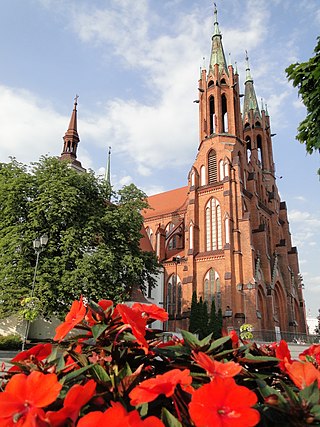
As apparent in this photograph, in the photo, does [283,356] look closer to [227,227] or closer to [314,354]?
[314,354]

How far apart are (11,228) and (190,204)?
2003cm

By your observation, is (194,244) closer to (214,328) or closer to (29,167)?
(214,328)

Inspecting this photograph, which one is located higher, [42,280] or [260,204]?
[260,204]

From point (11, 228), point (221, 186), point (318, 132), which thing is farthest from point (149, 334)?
point (221, 186)

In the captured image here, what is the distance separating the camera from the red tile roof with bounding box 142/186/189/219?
144 ft

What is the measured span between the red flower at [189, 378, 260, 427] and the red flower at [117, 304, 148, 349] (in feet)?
1.40

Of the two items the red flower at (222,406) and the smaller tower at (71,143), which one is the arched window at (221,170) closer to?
the smaller tower at (71,143)

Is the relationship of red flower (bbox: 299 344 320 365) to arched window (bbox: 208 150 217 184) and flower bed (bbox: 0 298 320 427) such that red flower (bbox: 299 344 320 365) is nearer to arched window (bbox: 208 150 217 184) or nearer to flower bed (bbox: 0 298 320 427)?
flower bed (bbox: 0 298 320 427)

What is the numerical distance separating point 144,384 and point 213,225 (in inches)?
1314

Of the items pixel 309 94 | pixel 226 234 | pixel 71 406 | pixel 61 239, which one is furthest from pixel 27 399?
pixel 226 234

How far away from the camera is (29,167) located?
20.9 m

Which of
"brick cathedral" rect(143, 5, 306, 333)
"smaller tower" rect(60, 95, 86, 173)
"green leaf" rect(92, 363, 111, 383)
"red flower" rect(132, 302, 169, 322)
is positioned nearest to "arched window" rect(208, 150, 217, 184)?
"brick cathedral" rect(143, 5, 306, 333)

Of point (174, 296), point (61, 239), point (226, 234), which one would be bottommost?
point (174, 296)

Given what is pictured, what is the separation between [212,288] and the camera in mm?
31719
